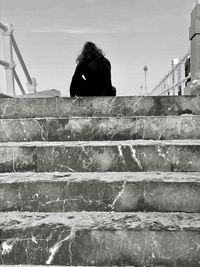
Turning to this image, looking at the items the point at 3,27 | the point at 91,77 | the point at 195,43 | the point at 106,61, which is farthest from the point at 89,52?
the point at 3,27

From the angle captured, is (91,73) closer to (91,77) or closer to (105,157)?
(91,77)

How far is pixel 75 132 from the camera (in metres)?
2.70

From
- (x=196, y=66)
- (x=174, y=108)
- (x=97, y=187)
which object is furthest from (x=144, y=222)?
(x=196, y=66)

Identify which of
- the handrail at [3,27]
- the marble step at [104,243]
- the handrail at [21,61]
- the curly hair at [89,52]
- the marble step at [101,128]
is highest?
the handrail at [3,27]

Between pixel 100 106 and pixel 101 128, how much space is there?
366 millimetres

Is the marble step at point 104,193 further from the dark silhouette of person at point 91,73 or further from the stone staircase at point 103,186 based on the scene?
the dark silhouette of person at point 91,73

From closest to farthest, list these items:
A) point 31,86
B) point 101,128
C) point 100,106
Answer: point 101,128 → point 100,106 → point 31,86

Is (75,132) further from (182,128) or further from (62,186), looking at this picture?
(182,128)

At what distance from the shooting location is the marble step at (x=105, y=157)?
2266mm

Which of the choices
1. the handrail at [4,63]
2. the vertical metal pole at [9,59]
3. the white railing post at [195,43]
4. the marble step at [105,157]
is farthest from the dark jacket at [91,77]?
the marble step at [105,157]

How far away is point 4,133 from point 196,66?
9.39 feet

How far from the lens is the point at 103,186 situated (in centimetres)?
205

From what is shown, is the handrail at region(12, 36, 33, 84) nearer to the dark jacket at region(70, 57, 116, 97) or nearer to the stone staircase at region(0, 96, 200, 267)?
the dark jacket at region(70, 57, 116, 97)

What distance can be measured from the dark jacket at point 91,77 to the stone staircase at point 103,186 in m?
1.09
